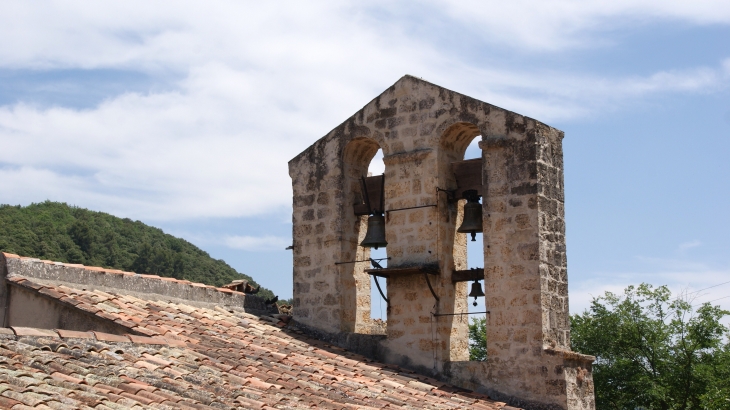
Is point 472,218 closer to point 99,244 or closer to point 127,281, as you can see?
point 127,281

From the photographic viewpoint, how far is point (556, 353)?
32.0 feet

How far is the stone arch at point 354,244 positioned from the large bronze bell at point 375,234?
287 mm

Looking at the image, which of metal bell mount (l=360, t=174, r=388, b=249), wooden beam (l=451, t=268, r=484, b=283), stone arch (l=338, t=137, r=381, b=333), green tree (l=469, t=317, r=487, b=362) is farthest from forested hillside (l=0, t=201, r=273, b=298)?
wooden beam (l=451, t=268, r=484, b=283)

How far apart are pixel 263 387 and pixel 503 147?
4034 mm

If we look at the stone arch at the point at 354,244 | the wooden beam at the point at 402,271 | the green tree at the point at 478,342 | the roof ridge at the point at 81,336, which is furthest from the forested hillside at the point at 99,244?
the roof ridge at the point at 81,336

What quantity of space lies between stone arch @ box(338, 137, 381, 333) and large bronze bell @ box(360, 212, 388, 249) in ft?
0.94

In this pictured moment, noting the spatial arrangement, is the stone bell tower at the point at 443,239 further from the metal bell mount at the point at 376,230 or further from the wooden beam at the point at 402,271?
the metal bell mount at the point at 376,230

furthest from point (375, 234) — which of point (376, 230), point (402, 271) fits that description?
point (402, 271)

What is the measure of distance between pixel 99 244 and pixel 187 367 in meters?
16.0

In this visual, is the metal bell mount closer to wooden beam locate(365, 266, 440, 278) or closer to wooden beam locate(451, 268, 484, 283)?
wooden beam locate(365, 266, 440, 278)

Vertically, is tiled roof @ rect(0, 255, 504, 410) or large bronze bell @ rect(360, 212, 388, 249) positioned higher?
large bronze bell @ rect(360, 212, 388, 249)

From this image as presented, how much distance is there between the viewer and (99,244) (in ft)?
75.3

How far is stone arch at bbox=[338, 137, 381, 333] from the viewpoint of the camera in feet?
36.9

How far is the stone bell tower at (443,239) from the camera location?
10023 millimetres
